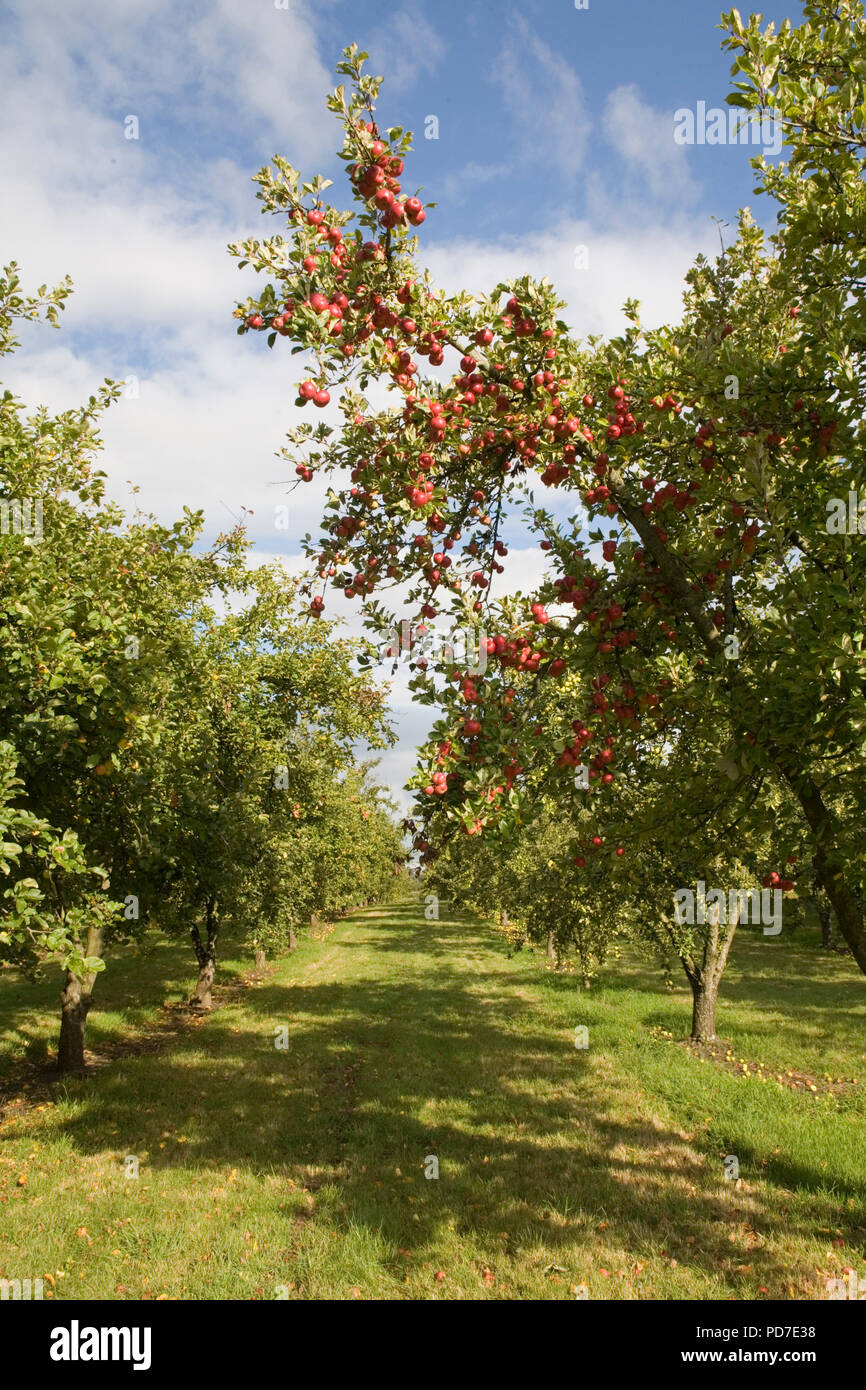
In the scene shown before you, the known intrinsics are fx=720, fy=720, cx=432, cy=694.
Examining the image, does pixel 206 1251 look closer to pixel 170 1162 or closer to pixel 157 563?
pixel 170 1162

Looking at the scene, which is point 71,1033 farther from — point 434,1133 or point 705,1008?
point 705,1008

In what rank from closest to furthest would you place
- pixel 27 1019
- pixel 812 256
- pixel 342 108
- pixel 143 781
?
1. pixel 342 108
2. pixel 812 256
3. pixel 143 781
4. pixel 27 1019

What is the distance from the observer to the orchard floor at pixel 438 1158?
6605 mm

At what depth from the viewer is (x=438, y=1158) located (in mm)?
9133

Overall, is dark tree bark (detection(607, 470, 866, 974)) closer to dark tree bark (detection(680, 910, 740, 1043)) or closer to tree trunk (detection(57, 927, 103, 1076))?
→ dark tree bark (detection(680, 910, 740, 1043))

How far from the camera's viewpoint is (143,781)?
25.3 feet

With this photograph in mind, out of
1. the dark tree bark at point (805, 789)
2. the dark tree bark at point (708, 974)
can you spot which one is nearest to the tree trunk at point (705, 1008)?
the dark tree bark at point (708, 974)

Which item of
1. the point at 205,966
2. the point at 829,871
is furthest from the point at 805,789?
the point at 205,966

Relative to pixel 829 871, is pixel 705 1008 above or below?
below

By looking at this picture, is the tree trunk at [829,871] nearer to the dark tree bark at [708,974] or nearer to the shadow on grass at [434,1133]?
the shadow on grass at [434,1133]

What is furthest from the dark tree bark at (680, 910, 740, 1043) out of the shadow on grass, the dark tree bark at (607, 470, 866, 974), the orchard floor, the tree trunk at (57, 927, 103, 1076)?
the tree trunk at (57, 927, 103, 1076)
